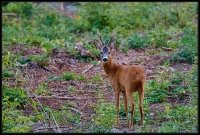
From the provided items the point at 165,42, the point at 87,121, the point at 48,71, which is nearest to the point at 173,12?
the point at 165,42

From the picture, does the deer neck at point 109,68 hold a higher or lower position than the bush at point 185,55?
higher

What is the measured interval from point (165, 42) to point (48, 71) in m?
2.75

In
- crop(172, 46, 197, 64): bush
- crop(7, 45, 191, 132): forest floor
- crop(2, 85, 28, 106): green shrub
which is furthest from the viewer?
crop(172, 46, 197, 64): bush

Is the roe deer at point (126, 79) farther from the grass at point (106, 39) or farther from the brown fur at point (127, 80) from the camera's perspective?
the grass at point (106, 39)

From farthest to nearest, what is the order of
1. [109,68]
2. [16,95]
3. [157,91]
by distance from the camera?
1. [157,91]
2. [16,95]
3. [109,68]

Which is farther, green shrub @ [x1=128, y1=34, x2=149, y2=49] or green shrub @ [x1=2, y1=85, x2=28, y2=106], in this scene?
green shrub @ [x1=128, y1=34, x2=149, y2=49]

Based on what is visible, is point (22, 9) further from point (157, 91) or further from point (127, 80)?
point (127, 80)

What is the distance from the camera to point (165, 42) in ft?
44.2

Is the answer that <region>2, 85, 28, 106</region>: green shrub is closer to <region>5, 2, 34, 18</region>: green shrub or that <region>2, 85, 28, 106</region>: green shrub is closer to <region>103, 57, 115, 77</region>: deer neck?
<region>103, 57, 115, 77</region>: deer neck

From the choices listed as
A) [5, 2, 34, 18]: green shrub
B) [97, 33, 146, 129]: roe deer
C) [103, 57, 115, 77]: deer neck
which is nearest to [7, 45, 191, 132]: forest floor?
[97, 33, 146, 129]: roe deer

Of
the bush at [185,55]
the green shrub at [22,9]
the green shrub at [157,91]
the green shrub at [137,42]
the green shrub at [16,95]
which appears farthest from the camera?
the green shrub at [22,9]

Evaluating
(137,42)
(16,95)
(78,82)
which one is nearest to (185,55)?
(137,42)

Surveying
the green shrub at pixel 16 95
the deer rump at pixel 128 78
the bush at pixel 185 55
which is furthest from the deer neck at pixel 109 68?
the bush at pixel 185 55

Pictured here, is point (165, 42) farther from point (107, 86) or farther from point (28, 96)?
point (28, 96)
